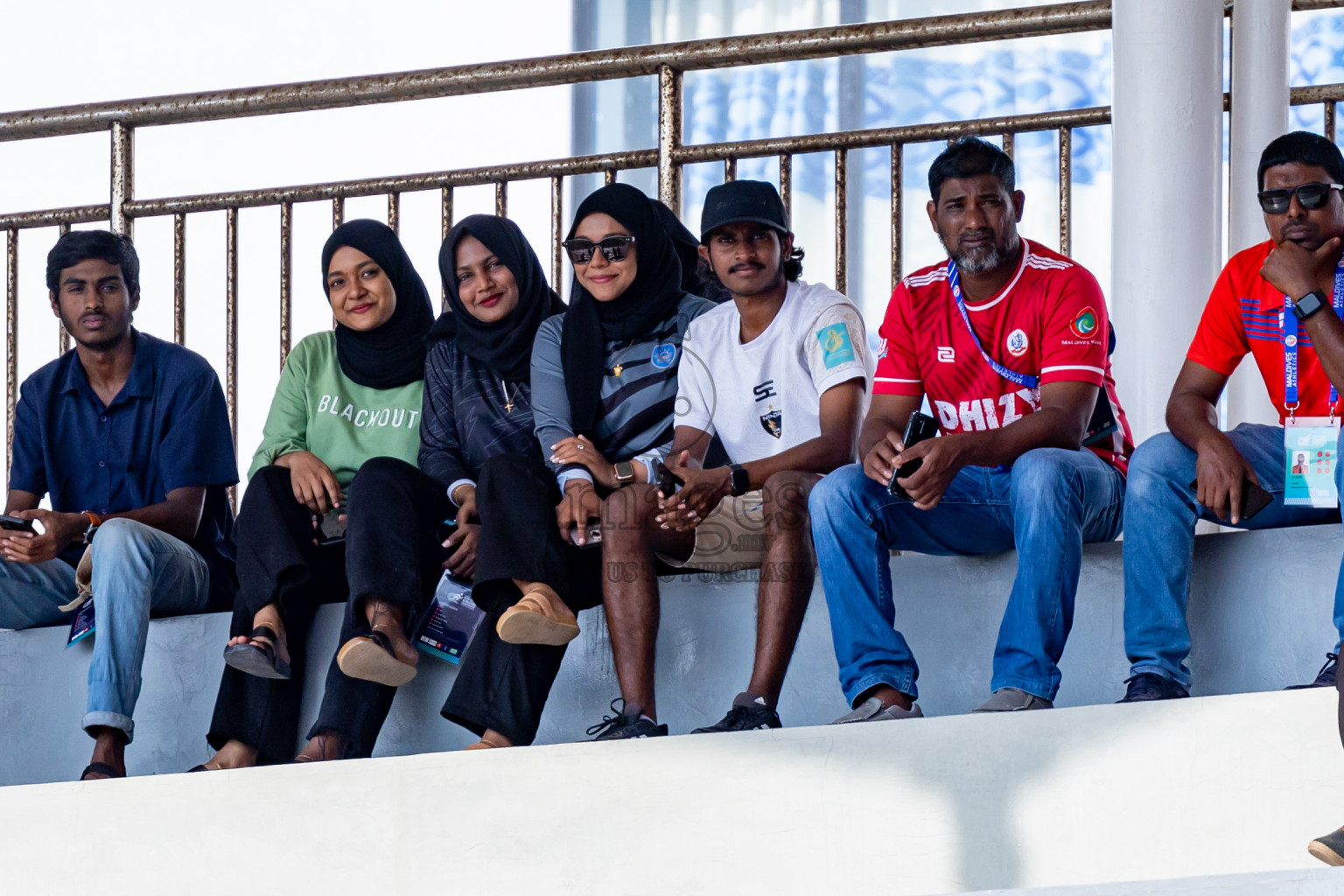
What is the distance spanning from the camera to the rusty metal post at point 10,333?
4352 mm

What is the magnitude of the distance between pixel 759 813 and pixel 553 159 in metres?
2.01

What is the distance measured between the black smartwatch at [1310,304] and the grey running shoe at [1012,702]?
80 cm

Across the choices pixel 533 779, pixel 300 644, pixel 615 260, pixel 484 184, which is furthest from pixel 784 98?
pixel 533 779

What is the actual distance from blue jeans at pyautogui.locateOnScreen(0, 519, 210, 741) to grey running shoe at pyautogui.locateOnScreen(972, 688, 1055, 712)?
5.49 feet

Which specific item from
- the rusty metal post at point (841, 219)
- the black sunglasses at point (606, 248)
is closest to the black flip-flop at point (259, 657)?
the black sunglasses at point (606, 248)

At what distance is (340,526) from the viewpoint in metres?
3.32

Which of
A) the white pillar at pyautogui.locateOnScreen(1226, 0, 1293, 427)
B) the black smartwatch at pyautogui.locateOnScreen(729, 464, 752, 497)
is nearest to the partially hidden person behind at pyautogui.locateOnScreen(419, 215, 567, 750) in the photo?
the black smartwatch at pyautogui.locateOnScreen(729, 464, 752, 497)

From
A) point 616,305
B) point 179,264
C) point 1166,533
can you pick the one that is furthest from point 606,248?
point 179,264

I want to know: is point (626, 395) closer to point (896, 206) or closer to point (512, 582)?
point (512, 582)

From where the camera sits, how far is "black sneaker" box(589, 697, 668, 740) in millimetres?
2773

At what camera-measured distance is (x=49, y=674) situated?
362cm

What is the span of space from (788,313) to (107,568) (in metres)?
1.48

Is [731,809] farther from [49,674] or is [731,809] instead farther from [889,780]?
[49,674]

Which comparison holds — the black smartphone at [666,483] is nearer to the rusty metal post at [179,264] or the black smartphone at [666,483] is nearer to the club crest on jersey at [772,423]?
the club crest on jersey at [772,423]
